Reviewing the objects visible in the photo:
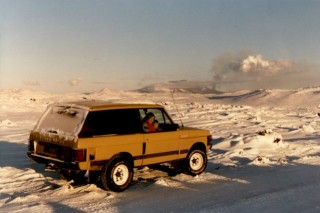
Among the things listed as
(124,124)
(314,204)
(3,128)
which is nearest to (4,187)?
(124,124)

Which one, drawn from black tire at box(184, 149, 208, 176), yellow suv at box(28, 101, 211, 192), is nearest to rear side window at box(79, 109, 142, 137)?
yellow suv at box(28, 101, 211, 192)

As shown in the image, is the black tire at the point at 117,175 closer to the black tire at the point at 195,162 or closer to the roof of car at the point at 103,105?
the roof of car at the point at 103,105

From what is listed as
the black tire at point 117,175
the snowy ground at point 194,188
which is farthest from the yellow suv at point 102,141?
the snowy ground at point 194,188

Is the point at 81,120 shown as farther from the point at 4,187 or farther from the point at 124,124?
the point at 4,187

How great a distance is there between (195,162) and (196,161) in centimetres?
4

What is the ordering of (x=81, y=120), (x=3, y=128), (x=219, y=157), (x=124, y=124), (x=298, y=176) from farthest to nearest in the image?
1. (x=3, y=128)
2. (x=219, y=157)
3. (x=298, y=176)
4. (x=124, y=124)
5. (x=81, y=120)

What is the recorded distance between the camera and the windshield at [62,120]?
827cm

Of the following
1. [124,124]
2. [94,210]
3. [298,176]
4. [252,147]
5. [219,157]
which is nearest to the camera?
[94,210]

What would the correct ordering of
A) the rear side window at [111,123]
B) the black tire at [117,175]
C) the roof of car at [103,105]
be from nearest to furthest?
the rear side window at [111,123] → the black tire at [117,175] → the roof of car at [103,105]

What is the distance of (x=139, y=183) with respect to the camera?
370 inches

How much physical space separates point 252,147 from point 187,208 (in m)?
8.40

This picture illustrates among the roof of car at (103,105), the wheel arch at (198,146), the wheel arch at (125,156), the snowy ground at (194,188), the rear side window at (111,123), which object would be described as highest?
the roof of car at (103,105)

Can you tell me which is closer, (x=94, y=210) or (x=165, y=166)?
(x=94, y=210)

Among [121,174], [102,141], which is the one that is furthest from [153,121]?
[102,141]
